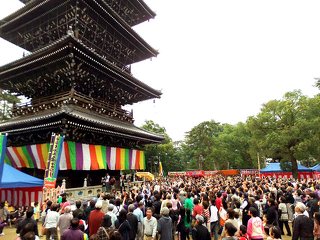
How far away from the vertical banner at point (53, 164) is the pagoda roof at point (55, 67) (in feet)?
20.4

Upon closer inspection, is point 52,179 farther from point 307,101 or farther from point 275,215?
point 307,101

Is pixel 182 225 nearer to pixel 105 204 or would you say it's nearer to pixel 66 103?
pixel 105 204

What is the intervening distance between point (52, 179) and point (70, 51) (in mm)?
8530

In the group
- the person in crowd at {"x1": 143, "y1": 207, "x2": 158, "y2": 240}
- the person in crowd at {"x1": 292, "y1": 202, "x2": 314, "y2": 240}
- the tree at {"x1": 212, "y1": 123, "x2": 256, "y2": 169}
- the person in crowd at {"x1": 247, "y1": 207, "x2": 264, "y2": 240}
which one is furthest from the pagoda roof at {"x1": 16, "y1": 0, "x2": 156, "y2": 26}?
the tree at {"x1": 212, "y1": 123, "x2": 256, "y2": 169}

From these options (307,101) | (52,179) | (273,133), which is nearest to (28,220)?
(52,179)

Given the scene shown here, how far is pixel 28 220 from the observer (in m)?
6.13

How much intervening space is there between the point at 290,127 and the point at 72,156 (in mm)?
27674

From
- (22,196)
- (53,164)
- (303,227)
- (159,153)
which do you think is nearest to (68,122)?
(53,164)

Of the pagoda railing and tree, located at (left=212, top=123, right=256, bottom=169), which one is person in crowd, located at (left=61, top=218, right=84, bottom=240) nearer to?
the pagoda railing

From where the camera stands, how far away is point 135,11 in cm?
2619

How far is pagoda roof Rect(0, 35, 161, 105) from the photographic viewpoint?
16.2 m

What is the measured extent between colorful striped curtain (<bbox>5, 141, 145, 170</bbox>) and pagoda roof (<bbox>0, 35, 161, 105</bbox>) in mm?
5032

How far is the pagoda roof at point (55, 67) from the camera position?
16208 millimetres

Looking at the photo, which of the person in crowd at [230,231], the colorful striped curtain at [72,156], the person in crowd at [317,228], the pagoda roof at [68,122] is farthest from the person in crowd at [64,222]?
the colorful striped curtain at [72,156]
